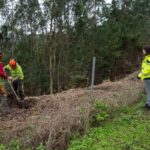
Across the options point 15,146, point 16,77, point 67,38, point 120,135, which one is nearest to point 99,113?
point 120,135

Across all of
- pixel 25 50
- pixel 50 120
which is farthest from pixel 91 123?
pixel 25 50

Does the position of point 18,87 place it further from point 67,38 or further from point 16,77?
point 67,38

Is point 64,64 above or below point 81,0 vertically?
below

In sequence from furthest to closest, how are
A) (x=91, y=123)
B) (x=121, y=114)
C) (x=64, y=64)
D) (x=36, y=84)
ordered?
(x=64, y=64) < (x=36, y=84) < (x=121, y=114) < (x=91, y=123)

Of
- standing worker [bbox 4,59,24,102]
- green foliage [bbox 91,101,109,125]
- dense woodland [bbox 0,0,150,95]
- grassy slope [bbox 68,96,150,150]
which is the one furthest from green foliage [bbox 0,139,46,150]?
dense woodland [bbox 0,0,150,95]

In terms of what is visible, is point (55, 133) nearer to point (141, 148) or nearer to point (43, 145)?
point (43, 145)

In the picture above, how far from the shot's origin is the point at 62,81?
97.8 ft

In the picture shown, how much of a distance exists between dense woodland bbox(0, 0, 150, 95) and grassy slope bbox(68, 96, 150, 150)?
64.4 feet

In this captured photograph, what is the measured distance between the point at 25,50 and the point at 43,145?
27.5 meters

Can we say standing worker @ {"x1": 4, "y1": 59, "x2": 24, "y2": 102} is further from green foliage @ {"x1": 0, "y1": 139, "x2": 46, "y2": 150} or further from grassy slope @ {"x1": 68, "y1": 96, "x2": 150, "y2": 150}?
green foliage @ {"x1": 0, "y1": 139, "x2": 46, "y2": 150}

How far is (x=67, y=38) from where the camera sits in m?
32.4

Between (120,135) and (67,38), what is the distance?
2704 centimetres

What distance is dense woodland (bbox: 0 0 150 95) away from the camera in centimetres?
2902

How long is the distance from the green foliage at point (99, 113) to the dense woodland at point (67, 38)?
19750 mm
